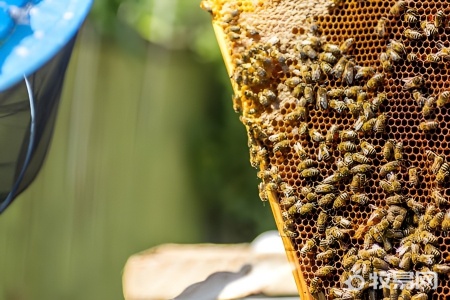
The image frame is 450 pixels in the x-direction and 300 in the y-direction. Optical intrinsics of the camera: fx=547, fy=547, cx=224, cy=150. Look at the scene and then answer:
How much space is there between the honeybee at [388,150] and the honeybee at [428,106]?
0.21 meters

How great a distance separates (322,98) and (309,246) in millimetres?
747

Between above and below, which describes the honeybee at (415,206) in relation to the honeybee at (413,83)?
below

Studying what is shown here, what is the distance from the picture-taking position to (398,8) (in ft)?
8.70

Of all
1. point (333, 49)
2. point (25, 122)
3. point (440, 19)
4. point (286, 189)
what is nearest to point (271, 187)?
point (286, 189)

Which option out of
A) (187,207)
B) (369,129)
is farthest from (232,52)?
(187,207)

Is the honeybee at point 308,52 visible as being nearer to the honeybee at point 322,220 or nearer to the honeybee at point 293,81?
the honeybee at point 293,81

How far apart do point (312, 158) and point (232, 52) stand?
744 mm

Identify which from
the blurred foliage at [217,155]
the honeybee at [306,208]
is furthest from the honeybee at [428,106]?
the blurred foliage at [217,155]

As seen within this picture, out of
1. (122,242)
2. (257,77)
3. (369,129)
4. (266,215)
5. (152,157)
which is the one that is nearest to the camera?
(369,129)

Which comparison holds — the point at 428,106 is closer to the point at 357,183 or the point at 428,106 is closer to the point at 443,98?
the point at 443,98

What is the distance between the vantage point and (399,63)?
105 inches

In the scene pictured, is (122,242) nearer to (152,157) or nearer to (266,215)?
(152,157)

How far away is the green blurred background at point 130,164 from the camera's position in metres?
6.68

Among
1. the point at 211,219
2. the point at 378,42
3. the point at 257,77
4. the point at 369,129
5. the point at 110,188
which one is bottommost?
the point at 211,219
